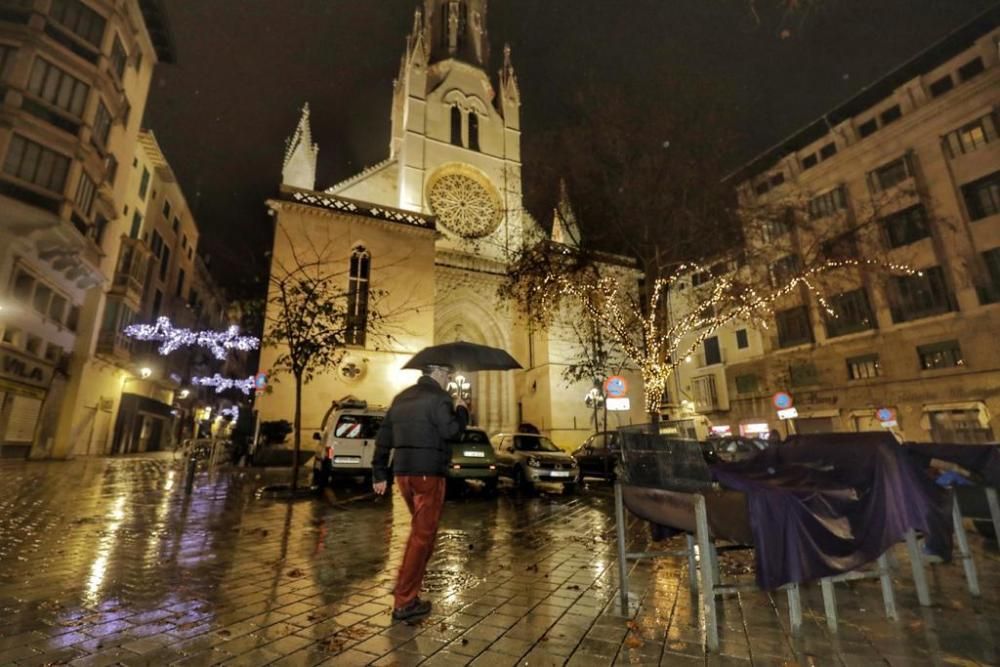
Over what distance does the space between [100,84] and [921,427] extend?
117 ft

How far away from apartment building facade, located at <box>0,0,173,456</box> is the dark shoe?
1919cm

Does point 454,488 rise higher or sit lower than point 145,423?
lower

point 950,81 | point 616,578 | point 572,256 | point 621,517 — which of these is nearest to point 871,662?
point 621,517

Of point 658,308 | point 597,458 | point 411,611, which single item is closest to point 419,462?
point 411,611

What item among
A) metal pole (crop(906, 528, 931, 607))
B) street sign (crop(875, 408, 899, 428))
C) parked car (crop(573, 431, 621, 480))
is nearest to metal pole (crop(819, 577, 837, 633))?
metal pole (crop(906, 528, 931, 607))

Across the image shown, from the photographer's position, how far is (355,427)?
36.8 feet

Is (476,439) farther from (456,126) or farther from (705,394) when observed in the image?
(456,126)

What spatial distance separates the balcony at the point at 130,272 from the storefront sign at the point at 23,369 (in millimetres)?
5534

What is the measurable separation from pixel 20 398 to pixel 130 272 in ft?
26.2

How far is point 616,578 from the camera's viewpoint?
429 centimetres

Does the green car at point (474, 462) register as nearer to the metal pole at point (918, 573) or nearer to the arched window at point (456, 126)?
the metal pole at point (918, 573)

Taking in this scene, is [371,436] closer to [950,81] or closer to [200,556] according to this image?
[200,556]

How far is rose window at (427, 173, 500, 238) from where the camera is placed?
30.6m

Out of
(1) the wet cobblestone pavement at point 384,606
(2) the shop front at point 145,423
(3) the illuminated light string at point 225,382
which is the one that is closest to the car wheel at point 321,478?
(1) the wet cobblestone pavement at point 384,606
